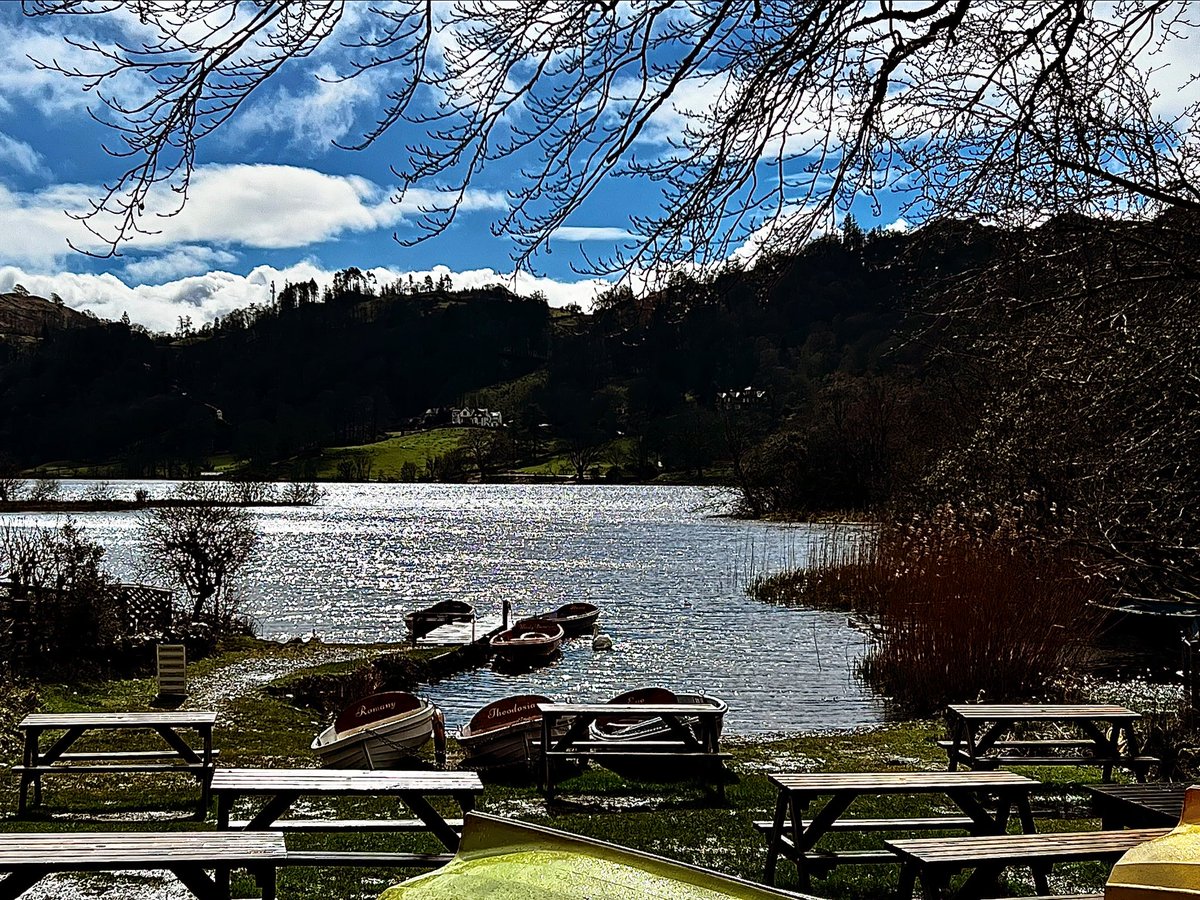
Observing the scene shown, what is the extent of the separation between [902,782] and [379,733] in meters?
7.79

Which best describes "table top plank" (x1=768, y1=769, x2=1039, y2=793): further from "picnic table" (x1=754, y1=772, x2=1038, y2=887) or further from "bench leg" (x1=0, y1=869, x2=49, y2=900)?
"bench leg" (x1=0, y1=869, x2=49, y2=900)

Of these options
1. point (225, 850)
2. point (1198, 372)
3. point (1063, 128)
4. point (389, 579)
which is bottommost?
point (389, 579)

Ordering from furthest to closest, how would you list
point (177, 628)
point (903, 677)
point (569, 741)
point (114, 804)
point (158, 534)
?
point (158, 534) → point (177, 628) → point (903, 677) → point (569, 741) → point (114, 804)

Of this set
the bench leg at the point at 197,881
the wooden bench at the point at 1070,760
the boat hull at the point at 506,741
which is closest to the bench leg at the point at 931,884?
the bench leg at the point at 197,881

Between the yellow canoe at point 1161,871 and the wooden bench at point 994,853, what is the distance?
4328 mm

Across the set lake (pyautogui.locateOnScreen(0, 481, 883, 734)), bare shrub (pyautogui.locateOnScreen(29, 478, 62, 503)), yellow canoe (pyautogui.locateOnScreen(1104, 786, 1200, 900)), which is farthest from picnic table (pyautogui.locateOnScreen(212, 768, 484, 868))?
bare shrub (pyautogui.locateOnScreen(29, 478, 62, 503))

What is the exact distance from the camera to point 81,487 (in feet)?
522

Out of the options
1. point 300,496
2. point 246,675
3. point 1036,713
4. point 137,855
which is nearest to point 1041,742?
point 1036,713

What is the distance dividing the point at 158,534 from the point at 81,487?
14567 cm

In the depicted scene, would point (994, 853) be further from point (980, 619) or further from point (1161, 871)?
point (980, 619)

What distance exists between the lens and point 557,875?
2.73ft

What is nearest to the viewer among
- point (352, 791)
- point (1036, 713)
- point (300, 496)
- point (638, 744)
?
point (352, 791)

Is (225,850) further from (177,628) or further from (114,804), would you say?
(177,628)

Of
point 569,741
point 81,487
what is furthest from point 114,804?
point 81,487
